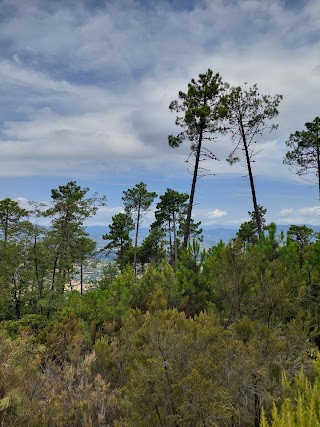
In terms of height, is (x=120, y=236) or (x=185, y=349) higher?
(x=120, y=236)

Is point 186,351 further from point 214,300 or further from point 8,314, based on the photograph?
point 8,314

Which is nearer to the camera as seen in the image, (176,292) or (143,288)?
(176,292)

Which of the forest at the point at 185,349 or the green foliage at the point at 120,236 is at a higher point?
the green foliage at the point at 120,236

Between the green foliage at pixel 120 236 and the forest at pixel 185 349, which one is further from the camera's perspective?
the green foliage at pixel 120 236

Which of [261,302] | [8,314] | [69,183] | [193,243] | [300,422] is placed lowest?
[8,314]

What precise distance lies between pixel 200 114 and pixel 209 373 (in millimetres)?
15389

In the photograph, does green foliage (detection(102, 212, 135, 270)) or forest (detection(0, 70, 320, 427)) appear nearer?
forest (detection(0, 70, 320, 427))

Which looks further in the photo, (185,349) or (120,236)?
(120,236)

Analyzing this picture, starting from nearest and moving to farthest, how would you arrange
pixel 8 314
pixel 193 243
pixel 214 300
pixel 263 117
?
pixel 214 300, pixel 193 243, pixel 8 314, pixel 263 117

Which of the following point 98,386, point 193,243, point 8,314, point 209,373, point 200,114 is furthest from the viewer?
point 200,114

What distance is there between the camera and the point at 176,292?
9469 millimetres

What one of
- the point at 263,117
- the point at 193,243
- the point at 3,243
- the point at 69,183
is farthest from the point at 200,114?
the point at 69,183

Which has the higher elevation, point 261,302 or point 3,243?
→ point 3,243

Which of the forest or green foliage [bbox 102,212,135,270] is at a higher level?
green foliage [bbox 102,212,135,270]
